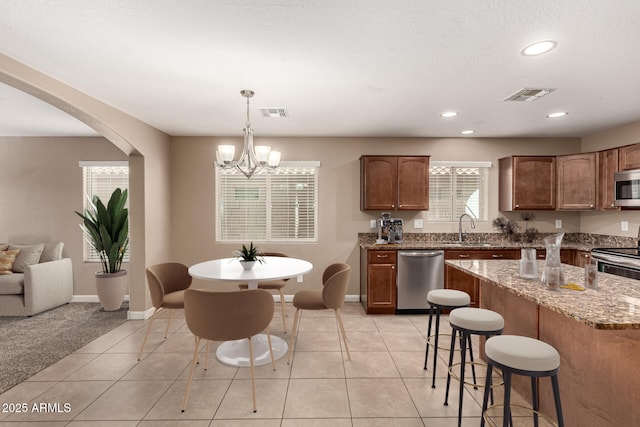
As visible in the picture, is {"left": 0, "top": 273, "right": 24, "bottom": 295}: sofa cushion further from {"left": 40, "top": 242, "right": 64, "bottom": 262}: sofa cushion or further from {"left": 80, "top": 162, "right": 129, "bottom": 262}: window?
{"left": 80, "top": 162, "right": 129, "bottom": 262}: window

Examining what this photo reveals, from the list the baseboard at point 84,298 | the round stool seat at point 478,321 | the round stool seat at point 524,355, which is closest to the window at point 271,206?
the baseboard at point 84,298

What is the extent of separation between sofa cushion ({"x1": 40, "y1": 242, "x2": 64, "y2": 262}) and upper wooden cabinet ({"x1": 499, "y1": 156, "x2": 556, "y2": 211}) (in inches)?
259

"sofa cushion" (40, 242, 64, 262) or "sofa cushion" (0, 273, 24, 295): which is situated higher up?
"sofa cushion" (40, 242, 64, 262)

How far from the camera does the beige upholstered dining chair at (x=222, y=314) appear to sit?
2.27 meters

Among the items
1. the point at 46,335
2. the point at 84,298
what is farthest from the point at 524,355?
the point at 84,298

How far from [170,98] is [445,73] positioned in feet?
8.36

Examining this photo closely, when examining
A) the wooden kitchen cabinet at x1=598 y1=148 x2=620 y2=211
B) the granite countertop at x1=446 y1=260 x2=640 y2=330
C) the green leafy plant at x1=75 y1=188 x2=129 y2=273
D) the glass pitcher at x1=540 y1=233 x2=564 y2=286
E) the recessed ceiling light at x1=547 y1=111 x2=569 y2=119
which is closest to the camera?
the granite countertop at x1=446 y1=260 x2=640 y2=330

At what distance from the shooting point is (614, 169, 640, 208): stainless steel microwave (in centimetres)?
357

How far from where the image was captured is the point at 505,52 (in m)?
2.22

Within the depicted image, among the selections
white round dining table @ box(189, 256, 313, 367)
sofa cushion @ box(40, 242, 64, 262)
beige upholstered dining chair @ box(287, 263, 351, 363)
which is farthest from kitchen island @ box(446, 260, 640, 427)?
sofa cushion @ box(40, 242, 64, 262)

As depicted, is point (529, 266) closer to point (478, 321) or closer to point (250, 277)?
point (478, 321)

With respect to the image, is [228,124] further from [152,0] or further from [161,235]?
[152,0]

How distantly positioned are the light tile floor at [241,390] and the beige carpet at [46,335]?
0.17 metres

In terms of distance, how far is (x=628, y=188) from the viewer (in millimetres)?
3688
